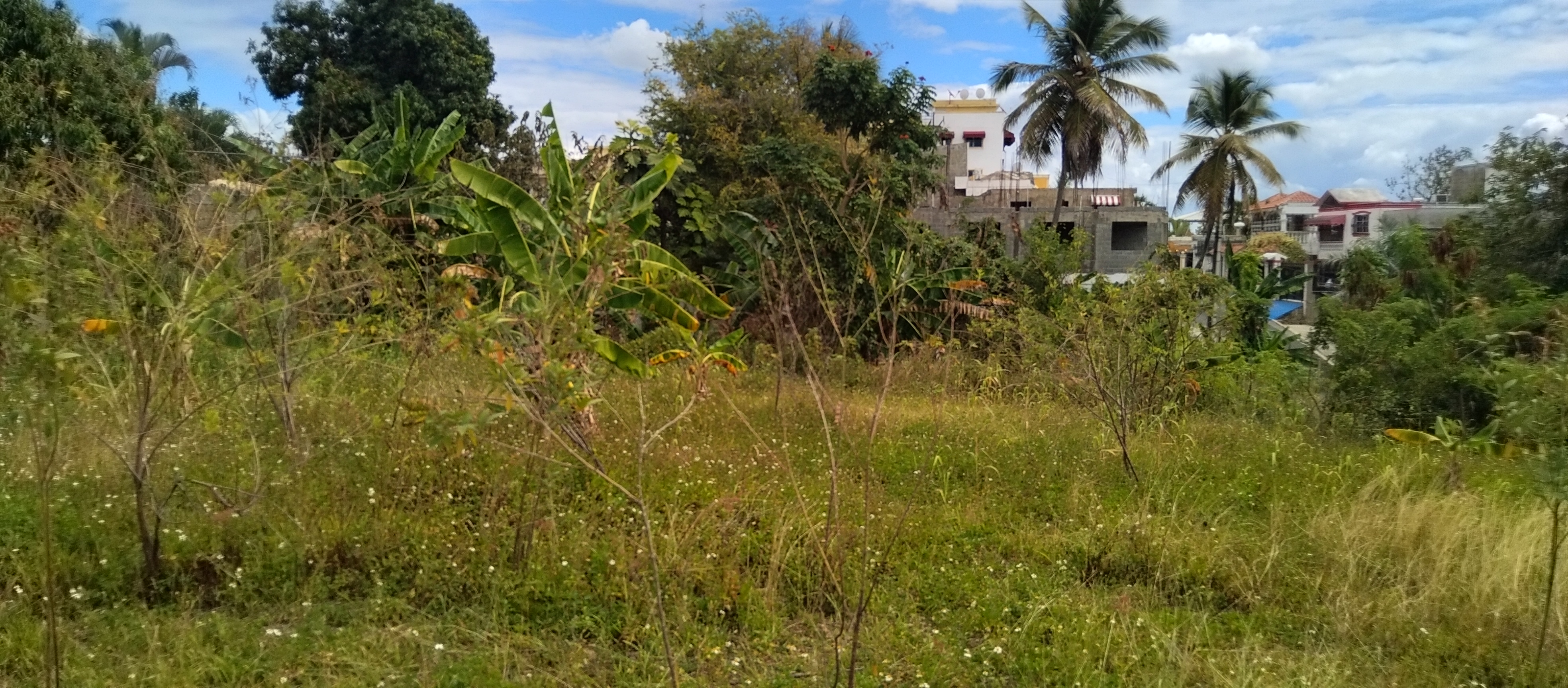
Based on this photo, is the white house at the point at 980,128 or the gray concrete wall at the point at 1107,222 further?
the white house at the point at 980,128

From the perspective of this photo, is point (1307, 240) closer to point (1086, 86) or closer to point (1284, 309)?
point (1284, 309)

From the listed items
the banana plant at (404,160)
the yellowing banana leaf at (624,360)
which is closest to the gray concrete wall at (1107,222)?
the banana plant at (404,160)

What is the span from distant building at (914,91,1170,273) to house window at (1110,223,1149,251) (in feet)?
0.06

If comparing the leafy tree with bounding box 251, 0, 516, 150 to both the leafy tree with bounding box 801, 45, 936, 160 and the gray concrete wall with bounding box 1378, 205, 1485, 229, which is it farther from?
the gray concrete wall with bounding box 1378, 205, 1485, 229

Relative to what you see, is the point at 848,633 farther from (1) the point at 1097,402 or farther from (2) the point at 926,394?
(2) the point at 926,394

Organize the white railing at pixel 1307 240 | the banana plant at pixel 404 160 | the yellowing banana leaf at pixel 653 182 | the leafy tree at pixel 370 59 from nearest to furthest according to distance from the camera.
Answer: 1. the yellowing banana leaf at pixel 653 182
2. the banana plant at pixel 404 160
3. the leafy tree at pixel 370 59
4. the white railing at pixel 1307 240

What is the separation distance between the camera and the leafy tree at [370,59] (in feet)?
54.4

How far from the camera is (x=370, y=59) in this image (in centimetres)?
1712

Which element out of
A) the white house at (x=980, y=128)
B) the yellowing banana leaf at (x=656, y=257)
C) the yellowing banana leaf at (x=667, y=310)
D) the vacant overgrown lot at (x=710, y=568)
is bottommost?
the vacant overgrown lot at (x=710, y=568)

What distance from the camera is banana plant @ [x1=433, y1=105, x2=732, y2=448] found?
2941mm

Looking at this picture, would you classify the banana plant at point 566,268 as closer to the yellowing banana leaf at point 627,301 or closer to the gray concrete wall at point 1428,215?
the yellowing banana leaf at point 627,301

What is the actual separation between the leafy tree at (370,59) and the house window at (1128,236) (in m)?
18.8

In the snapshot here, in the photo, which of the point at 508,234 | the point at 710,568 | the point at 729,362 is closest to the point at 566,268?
the point at 508,234

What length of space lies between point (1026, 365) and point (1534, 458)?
5473 millimetres
